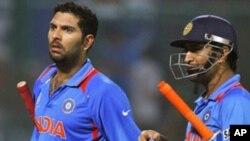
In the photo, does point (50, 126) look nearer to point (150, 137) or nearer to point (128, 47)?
point (150, 137)

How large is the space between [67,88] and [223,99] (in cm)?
103

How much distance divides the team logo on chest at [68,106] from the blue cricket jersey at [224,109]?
27.1 inches

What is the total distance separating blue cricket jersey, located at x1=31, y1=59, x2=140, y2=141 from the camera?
4496mm

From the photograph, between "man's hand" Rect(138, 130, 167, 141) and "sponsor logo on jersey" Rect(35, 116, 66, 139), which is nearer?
"man's hand" Rect(138, 130, 167, 141)

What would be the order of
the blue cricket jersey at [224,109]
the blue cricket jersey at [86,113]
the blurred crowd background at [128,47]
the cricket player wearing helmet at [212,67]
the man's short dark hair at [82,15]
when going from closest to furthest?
the blue cricket jersey at [224,109] < the cricket player wearing helmet at [212,67] < the blue cricket jersey at [86,113] < the man's short dark hair at [82,15] < the blurred crowd background at [128,47]

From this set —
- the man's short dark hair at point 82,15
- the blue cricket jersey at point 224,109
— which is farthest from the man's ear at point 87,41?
the blue cricket jersey at point 224,109

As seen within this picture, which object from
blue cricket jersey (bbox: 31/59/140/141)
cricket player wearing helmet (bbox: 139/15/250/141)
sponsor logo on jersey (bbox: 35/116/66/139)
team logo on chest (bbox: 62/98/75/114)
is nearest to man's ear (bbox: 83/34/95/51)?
blue cricket jersey (bbox: 31/59/140/141)

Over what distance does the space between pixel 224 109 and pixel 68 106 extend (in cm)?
100

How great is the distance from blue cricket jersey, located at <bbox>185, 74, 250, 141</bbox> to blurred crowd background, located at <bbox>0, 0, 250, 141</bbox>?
10.8 feet

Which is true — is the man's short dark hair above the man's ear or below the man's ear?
above

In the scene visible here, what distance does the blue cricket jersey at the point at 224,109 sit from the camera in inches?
151

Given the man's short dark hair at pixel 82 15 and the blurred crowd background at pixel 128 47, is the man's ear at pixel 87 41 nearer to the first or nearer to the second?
the man's short dark hair at pixel 82 15

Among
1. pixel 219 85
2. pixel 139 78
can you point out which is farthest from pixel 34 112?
pixel 139 78

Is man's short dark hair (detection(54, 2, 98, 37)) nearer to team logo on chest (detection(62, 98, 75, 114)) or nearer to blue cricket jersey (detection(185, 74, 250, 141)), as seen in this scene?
team logo on chest (detection(62, 98, 75, 114))
